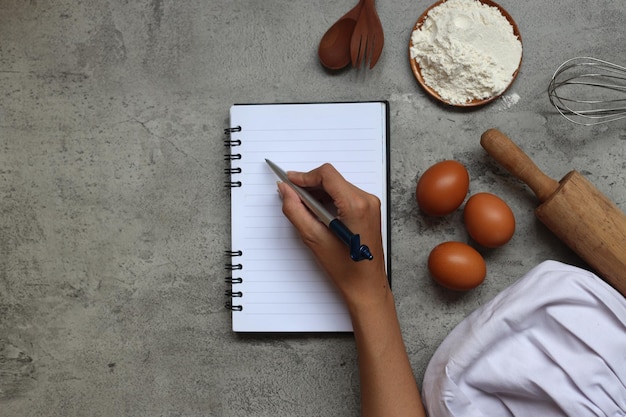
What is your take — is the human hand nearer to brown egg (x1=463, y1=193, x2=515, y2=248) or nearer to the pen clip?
the pen clip

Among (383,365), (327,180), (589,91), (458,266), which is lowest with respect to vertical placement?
(383,365)

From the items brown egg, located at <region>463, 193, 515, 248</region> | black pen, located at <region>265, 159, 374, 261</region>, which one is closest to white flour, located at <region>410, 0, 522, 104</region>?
brown egg, located at <region>463, 193, 515, 248</region>

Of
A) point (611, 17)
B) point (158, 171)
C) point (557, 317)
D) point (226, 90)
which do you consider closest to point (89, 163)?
point (158, 171)

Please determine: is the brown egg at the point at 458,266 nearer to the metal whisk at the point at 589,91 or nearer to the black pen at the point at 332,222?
the black pen at the point at 332,222

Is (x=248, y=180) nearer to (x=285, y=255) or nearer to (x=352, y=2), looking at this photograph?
(x=285, y=255)

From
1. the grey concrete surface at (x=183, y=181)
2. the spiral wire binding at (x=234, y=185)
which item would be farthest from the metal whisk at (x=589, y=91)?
the spiral wire binding at (x=234, y=185)

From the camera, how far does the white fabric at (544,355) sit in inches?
27.5

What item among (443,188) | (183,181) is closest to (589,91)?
(443,188)

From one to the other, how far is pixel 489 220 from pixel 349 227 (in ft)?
0.64

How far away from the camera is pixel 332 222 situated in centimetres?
70

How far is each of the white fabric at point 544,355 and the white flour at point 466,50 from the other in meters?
0.28

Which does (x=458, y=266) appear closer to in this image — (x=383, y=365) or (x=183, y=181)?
(x=383, y=365)

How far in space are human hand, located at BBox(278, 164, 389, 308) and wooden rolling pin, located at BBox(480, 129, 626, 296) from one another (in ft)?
0.68

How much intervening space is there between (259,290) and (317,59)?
1.20 feet
